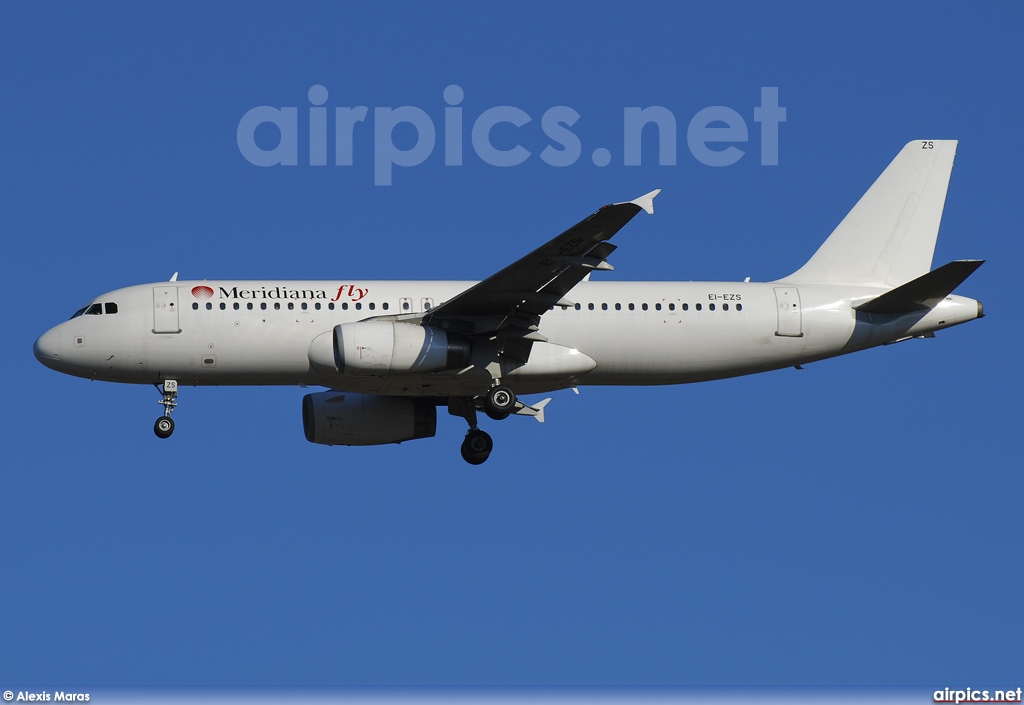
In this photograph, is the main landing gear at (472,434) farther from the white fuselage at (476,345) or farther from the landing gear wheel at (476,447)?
the white fuselage at (476,345)

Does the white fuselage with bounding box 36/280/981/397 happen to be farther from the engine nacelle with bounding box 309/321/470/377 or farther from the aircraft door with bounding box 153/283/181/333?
the engine nacelle with bounding box 309/321/470/377

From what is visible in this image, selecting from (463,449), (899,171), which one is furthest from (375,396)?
(899,171)

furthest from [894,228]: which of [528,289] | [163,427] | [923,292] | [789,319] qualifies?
Answer: [163,427]

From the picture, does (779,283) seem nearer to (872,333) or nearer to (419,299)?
(872,333)

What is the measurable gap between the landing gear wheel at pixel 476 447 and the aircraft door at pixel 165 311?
328 inches

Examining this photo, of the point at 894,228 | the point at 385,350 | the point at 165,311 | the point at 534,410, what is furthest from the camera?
the point at 894,228

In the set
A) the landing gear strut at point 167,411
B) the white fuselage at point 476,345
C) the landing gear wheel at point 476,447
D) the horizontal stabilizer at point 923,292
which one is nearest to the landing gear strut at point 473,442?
the landing gear wheel at point 476,447

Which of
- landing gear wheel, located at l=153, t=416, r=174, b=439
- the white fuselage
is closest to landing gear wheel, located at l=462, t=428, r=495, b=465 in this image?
the white fuselage

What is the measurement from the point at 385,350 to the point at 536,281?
13.2 ft

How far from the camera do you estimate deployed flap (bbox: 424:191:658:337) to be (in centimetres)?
3956

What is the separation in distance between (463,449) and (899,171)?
1460 centimetres

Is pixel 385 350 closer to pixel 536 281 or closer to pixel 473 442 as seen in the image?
pixel 536 281

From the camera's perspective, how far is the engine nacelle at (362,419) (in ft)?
156

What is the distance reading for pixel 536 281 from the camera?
4228 cm
